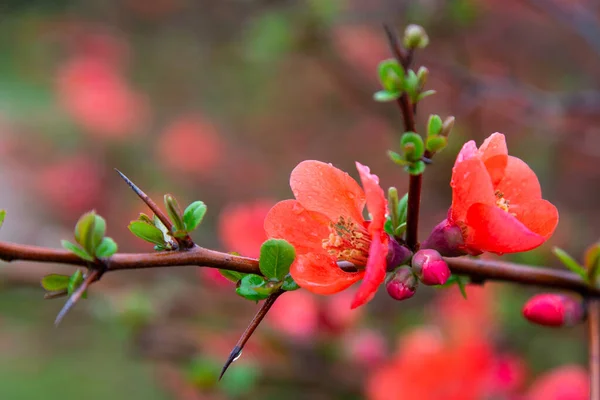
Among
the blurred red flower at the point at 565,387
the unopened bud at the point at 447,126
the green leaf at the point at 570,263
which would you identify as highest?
the unopened bud at the point at 447,126

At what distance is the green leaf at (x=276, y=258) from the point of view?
467 mm

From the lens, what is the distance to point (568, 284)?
605 mm

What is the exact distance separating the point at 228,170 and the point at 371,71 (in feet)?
2.76

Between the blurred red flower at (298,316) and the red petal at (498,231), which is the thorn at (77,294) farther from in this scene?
the blurred red flower at (298,316)

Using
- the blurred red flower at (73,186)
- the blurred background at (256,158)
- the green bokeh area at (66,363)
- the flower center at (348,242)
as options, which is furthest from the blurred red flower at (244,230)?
the blurred red flower at (73,186)

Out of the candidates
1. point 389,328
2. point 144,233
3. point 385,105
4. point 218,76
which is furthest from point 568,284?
point 218,76

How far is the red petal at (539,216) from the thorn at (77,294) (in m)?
0.34

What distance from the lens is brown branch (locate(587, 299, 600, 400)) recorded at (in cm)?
61

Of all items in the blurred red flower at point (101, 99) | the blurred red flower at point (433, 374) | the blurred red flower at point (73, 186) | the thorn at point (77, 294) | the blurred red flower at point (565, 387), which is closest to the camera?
the thorn at point (77, 294)

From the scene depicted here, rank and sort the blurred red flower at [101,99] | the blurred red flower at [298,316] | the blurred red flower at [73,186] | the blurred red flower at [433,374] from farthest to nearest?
the blurred red flower at [101,99]
the blurred red flower at [73,186]
the blurred red flower at [298,316]
the blurred red flower at [433,374]

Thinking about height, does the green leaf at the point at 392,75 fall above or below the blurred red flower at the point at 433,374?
above

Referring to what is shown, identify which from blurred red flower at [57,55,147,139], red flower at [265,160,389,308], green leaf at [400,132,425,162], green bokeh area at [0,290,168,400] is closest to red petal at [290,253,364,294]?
red flower at [265,160,389,308]

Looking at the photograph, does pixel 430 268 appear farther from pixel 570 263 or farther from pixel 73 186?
pixel 73 186

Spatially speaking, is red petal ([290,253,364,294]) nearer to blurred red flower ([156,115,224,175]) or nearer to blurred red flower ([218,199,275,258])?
blurred red flower ([218,199,275,258])
